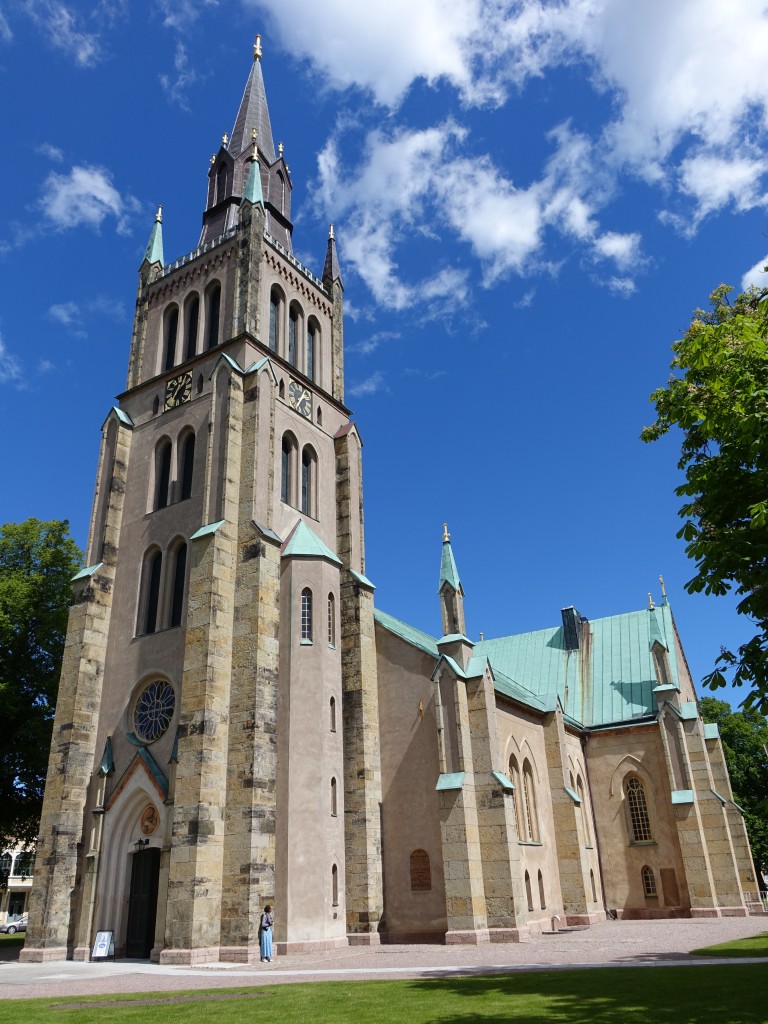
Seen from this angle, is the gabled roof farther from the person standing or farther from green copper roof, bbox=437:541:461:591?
the person standing

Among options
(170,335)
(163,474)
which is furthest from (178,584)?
(170,335)

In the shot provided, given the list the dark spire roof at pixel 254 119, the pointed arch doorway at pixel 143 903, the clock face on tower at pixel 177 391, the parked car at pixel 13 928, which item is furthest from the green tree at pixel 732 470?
the parked car at pixel 13 928

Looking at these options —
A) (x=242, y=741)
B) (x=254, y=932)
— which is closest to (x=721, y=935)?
(x=254, y=932)

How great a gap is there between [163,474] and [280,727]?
11.7 metres

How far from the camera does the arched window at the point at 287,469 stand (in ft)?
98.7

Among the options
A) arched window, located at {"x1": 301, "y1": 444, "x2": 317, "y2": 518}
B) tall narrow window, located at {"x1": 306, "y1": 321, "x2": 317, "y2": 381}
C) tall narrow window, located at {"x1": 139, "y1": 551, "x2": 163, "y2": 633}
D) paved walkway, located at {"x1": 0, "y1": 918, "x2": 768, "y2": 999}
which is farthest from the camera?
tall narrow window, located at {"x1": 306, "y1": 321, "x2": 317, "y2": 381}

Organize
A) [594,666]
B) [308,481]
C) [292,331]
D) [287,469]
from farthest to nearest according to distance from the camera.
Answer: [594,666] → [292,331] → [308,481] → [287,469]

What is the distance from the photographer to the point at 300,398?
32.4m

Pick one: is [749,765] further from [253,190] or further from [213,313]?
[253,190]

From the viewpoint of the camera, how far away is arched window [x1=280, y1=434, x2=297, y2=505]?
3008cm

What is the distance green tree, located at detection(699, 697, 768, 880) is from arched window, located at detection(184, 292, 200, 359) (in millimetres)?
37745

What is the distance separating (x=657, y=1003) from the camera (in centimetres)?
1078

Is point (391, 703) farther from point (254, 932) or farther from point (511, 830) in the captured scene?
point (254, 932)

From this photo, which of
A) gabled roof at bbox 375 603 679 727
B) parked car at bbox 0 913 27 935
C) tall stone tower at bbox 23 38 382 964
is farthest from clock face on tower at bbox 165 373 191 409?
parked car at bbox 0 913 27 935
